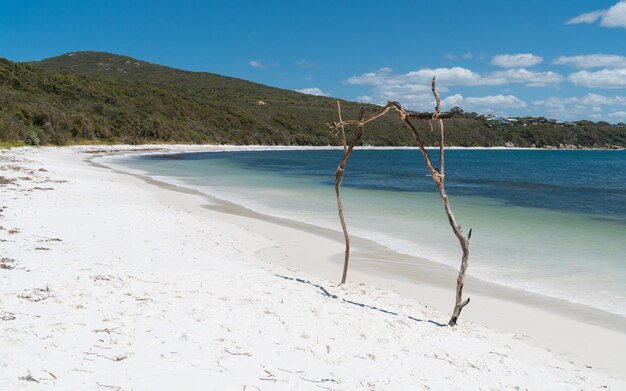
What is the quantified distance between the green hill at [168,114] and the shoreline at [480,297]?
2401cm

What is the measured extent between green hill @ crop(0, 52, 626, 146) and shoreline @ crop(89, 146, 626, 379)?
78.8 ft

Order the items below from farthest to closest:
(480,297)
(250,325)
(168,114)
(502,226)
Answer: (168,114), (502,226), (480,297), (250,325)

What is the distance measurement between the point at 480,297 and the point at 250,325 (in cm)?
421

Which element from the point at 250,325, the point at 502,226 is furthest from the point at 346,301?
the point at 502,226

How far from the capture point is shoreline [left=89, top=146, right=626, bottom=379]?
243 inches

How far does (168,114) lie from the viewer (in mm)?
81125

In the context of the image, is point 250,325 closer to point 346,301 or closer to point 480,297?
point 346,301

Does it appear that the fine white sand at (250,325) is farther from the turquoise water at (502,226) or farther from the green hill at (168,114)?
the green hill at (168,114)

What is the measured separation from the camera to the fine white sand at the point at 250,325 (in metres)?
4.30

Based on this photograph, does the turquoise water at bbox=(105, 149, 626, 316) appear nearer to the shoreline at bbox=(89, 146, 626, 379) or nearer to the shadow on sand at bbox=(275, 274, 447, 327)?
the shoreline at bbox=(89, 146, 626, 379)

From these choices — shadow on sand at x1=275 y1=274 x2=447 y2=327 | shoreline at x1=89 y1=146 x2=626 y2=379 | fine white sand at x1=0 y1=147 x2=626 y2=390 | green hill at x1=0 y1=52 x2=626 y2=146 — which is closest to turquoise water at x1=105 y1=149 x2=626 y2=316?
shoreline at x1=89 y1=146 x2=626 y2=379

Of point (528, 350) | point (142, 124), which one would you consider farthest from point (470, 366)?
point (142, 124)

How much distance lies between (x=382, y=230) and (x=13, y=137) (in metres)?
32.3

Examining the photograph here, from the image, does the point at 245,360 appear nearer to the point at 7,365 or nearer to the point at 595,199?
the point at 7,365
